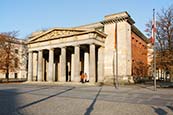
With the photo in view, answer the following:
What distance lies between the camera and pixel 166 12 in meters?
29.4

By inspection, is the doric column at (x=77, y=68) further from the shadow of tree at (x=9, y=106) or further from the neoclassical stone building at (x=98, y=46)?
the shadow of tree at (x=9, y=106)

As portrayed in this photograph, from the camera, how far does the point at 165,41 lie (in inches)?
1142

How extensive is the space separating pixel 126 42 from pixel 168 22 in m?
11.8

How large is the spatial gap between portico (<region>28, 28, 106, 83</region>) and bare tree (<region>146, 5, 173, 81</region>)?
1120 cm

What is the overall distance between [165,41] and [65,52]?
18797mm

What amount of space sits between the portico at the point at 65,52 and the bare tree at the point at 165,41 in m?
11.2

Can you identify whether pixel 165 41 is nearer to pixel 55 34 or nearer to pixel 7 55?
pixel 55 34

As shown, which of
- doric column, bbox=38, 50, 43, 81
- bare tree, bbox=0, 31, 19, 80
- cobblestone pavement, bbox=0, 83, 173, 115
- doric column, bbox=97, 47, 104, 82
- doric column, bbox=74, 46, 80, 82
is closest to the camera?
cobblestone pavement, bbox=0, 83, 173, 115

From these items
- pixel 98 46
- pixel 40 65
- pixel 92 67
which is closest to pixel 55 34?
pixel 40 65

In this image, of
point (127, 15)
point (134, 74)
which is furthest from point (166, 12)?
point (134, 74)

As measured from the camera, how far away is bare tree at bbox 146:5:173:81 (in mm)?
26953

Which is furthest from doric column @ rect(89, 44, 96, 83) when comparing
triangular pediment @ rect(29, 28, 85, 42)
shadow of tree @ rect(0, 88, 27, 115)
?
shadow of tree @ rect(0, 88, 27, 115)

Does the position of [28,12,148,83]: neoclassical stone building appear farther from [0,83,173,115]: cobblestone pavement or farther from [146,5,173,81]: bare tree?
[0,83,173,115]: cobblestone pavement

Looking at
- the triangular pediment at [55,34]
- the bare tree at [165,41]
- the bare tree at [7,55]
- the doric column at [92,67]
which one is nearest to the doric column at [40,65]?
the triangular pediment at [55,34]
